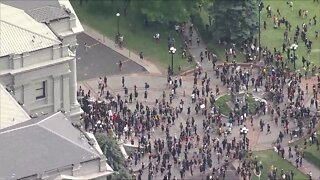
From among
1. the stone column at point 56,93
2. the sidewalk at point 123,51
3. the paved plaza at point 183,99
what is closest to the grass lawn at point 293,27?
the paved plaza at point 183,99

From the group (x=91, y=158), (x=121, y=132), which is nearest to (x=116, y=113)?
(x=121, y=132)

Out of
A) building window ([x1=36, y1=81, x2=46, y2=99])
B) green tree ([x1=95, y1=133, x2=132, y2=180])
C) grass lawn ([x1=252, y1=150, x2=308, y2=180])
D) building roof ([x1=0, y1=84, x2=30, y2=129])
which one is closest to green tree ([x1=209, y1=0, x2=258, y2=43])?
grass lawn ([x1=252, y1=150, x2=308, y2=180])

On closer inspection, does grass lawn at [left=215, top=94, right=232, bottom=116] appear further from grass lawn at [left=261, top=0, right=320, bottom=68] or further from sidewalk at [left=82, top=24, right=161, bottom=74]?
grass lawn at [left=261, top=0, right=320, bottom=68]

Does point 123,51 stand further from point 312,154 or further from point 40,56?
point 312,154

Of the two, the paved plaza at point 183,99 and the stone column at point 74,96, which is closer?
the stone column at point 74,96

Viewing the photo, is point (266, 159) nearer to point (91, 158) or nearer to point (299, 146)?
point (299, 146)

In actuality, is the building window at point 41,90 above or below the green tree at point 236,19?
below

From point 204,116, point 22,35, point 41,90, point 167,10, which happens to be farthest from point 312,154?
point 167,10

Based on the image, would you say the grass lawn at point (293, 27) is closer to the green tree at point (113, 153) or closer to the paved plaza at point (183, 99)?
the paved plaza at point (183, 99)
